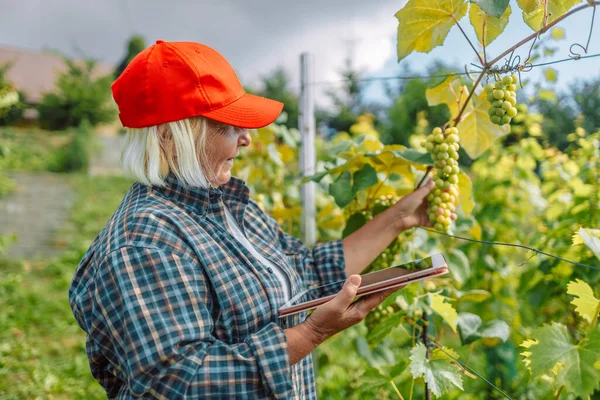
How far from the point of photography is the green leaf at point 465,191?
1.75 meters

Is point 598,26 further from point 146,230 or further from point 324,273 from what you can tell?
point 146,230

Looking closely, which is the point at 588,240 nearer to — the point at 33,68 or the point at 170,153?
the point at 170,153

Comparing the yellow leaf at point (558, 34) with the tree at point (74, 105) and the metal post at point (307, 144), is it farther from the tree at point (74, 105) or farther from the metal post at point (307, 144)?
the tree at point (74, 105)

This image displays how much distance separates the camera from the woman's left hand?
175 centimetres

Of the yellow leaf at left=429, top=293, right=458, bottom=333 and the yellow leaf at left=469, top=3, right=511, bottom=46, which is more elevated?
the yellow leaf at left=469, top=3, right=511, bottom=46

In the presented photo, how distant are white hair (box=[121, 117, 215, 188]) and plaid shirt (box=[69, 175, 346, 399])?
0.03m

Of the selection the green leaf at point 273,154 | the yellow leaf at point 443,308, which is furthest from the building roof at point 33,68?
the yellow leaf at point 443,308

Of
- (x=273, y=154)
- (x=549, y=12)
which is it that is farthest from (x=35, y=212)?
(x=549, y=12)

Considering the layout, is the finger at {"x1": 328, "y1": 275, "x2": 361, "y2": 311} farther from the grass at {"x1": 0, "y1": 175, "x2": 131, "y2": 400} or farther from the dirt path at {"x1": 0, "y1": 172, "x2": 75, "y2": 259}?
the dirt path at {"x1": 0, "y1": 172, "x2": 75, "y2": 259}

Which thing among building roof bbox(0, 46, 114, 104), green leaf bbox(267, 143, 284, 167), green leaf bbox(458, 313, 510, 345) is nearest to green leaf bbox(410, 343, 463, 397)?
green leaf bbox(458, 313, 510, 345)

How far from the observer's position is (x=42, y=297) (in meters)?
4.60

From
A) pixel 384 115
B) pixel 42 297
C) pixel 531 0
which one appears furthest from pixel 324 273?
pixel 384 115

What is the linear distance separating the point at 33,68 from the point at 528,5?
95.6 ft

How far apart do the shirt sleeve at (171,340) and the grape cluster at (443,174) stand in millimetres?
707
